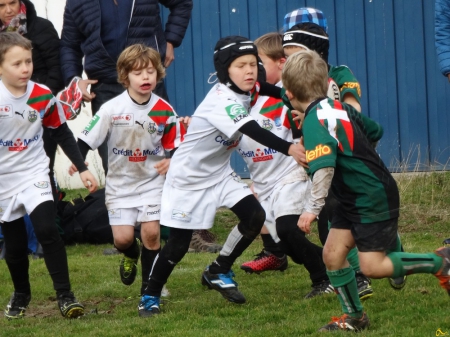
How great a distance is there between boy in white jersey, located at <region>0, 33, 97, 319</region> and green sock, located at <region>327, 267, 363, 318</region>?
1725mm

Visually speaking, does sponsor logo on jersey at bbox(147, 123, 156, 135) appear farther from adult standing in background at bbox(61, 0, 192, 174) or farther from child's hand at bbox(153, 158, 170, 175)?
adult standing in background at bbox(61, 0, 192, 174)

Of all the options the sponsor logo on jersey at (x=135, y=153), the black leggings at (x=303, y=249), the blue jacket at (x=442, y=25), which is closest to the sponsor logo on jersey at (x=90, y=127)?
the sponsor logo on jersey at (x=135, y=153)

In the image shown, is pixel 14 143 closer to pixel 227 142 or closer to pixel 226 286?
pixel 227 142

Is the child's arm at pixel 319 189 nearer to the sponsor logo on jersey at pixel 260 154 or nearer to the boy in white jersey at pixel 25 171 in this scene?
the boy in white jersey at pixel 25 171

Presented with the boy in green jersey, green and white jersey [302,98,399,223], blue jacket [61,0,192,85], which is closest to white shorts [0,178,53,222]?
the boy in green jersey

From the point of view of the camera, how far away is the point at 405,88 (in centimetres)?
1102

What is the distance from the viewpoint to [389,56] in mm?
11023

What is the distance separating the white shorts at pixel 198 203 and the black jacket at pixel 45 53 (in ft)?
8.24

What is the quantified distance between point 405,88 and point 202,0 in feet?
8.67

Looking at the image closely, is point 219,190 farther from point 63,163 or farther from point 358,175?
point 63,163

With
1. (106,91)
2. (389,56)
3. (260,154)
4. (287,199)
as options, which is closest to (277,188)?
(287,199)

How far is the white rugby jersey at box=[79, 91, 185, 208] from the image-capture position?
627 cm

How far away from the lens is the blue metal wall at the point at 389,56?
10.9 metres

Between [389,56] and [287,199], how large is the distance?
5.11 metres
